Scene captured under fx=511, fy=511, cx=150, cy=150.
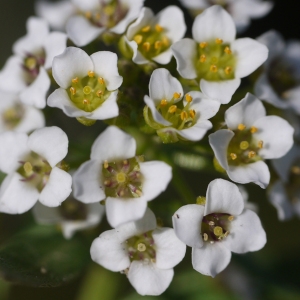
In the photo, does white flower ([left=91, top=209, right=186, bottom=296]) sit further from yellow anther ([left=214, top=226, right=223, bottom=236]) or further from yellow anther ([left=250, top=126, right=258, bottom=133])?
yellow anther ([left=250, top=126, right=258, bottom=133])

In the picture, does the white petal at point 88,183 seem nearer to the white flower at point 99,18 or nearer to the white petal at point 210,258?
the white petal at point 210,258

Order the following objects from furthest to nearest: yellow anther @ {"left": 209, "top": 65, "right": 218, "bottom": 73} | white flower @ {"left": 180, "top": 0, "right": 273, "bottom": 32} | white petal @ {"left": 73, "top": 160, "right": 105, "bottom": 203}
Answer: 1. white flower @ {"left": 180, "top": 0, "right": 273, "bottom": 32}
2. yellow anther @ {"left": 209, "top": 65, "right": 218, "bottom": 73}
3. white petal @ {"left": 73, "top": 160, "right": 105, "bottom": 203}

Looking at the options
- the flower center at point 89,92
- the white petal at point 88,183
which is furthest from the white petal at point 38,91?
the white petal at point 88,183

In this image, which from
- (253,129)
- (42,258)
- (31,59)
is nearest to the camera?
(253,129)

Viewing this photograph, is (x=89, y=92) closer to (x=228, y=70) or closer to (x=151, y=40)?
(x=151, y=40)

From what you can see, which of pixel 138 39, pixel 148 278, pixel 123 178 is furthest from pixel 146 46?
pixel 148 278

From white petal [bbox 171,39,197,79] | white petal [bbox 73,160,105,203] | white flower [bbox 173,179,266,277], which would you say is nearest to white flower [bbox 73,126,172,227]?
white petal [bbox 73,160,105,203]
